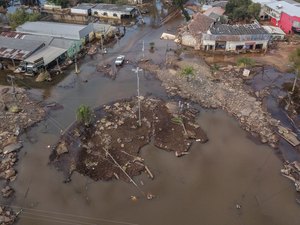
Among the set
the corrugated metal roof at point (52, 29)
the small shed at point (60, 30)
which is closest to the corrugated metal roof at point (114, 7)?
the small shed at point (60, 30)

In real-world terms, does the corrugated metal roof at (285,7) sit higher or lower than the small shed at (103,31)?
higher

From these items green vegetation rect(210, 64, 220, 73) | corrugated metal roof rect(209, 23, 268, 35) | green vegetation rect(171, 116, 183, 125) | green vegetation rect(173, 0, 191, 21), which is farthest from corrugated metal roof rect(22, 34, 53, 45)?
green vegetation rect(173, 0, 191, 21)

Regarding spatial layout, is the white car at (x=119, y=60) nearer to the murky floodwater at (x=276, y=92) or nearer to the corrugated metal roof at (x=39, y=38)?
the corrugated metal roof at (x=39, y=38)

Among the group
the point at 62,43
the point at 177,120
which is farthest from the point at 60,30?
the point at 177,120

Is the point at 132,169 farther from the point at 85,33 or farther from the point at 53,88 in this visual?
the point at 85,33

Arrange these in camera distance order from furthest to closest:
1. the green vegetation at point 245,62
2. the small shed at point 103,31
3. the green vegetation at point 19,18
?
the green vegetation at point 19,18 → the small shed at point 103,31 → the green vegetation at point 245,62

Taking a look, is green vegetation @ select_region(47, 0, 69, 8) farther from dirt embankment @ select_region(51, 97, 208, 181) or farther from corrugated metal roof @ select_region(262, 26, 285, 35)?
corrugated metal roof @ select_region(262, 26, 285, 35)

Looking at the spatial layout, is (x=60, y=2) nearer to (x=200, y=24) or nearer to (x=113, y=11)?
(x=113, y=11)

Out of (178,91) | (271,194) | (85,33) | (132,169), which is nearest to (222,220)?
(271,194)
